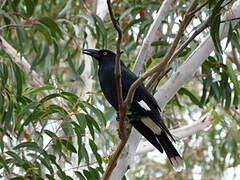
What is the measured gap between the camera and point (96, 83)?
202 inches

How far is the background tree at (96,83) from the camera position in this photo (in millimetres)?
2957

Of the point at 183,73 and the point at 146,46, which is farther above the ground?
the point at 146,46

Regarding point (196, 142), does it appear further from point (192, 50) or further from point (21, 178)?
point (21, 178)

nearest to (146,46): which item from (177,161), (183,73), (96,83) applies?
(183,73)

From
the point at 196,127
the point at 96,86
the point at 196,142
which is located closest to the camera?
the point at 196,127

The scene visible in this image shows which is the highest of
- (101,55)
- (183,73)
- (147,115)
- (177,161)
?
(101,55)

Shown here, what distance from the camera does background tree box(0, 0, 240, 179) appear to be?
2957 millimetres

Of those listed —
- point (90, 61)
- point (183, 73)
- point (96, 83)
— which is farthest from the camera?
point (96, 83)

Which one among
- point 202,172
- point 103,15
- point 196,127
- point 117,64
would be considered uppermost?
point 103,15

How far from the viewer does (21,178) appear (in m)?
2.90

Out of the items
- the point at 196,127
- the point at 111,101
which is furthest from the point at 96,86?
the point at 111,101

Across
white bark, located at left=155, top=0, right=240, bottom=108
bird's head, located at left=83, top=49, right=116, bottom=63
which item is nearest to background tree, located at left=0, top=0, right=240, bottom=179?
white bark, located at left=155, top=0, right=240, bottom=108

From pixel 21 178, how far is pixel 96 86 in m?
2.35

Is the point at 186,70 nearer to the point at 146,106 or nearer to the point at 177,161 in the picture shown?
the point at 146,106
